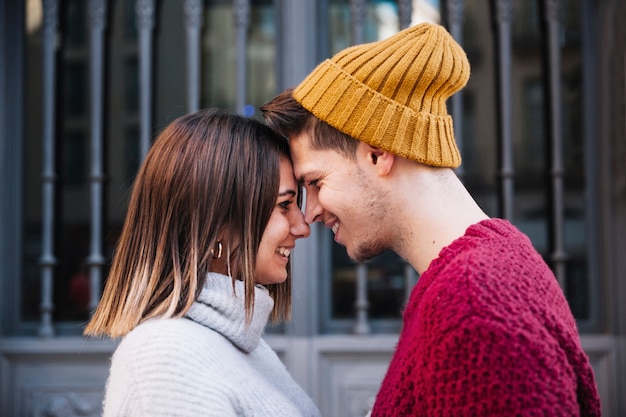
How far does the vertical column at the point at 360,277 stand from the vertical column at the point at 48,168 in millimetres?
1495

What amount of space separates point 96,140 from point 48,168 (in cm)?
27

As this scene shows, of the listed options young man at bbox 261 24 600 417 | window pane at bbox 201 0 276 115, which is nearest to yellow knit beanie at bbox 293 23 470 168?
young man at bbox 261 24 600 417

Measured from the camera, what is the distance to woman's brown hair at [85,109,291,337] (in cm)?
177

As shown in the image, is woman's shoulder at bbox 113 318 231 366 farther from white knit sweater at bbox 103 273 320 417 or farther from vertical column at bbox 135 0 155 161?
vertical column at bbox 135 0 155 161

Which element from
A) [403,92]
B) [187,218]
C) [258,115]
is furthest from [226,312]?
[258,115]

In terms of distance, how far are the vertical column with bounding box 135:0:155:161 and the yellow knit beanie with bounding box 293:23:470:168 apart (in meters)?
2.06

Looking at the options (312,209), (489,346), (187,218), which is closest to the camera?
(489,346)

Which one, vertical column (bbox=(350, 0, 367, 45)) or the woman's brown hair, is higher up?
vertical column (bbox=(350, 0, 367, 45))

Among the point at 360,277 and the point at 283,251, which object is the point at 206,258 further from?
the point at 360,277

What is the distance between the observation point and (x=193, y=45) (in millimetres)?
3643

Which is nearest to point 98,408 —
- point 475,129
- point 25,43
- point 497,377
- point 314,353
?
point 314,353

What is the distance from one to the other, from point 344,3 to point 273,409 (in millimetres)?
2506

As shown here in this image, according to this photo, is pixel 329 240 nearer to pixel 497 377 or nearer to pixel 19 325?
pixel 19 325

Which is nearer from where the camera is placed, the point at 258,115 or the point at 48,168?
the point at 48,168
